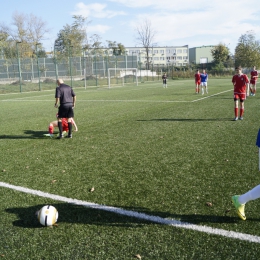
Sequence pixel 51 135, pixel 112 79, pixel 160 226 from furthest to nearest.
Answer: pixel 112 79 < pixel 51 135 < pixel 160 226

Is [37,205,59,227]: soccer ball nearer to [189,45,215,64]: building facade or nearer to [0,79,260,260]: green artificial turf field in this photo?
[0,79,260,260]: green artificial turf field

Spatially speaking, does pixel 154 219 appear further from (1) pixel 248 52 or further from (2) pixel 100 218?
(1) pixel 248 52

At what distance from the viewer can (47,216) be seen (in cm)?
390

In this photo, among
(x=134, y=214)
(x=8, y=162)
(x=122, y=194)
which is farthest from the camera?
(x=8, y=162)

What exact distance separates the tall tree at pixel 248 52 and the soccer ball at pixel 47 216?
76.5 metres

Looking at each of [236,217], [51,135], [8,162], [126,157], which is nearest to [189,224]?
[236,217]

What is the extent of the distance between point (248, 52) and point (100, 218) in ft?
254

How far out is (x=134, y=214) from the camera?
4.21 metres

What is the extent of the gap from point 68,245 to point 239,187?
3.02 meters

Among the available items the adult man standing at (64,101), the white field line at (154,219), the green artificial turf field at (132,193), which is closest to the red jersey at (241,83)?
the green artificial turf field at (132,193)

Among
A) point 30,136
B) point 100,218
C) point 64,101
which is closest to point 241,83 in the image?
point 64,101

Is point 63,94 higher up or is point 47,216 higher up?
point 63,94

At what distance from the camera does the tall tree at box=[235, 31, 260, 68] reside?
2842 inches

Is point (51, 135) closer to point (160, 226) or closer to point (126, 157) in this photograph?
point (126, 157)
